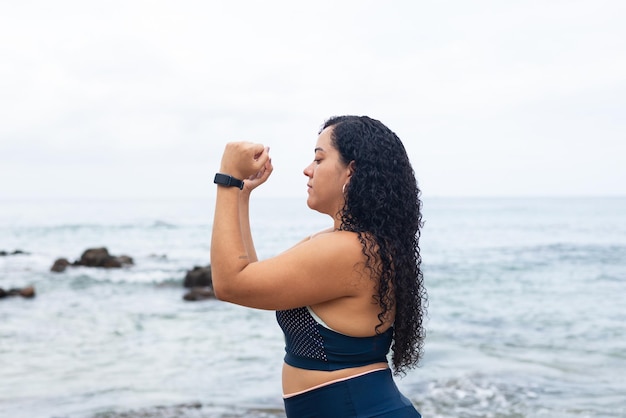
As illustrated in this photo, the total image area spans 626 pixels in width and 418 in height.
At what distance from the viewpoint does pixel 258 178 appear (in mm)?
2562

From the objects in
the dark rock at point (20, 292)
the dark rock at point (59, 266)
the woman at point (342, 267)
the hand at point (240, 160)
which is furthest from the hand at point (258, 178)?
the dark rock at point (59, 266)

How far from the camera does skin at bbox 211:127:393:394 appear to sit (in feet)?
7.26

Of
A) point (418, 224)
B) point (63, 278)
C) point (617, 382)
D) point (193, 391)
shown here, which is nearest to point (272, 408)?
point (193, 391)

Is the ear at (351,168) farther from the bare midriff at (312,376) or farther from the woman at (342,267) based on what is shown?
the bare midriff at (312,376)

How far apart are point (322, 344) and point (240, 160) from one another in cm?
67

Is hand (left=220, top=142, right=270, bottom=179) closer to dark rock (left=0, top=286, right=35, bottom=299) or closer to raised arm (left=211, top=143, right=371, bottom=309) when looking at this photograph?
raised arm (left=211, top=143, right=371, bottom=309)

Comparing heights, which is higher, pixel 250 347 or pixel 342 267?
pixel 342 267

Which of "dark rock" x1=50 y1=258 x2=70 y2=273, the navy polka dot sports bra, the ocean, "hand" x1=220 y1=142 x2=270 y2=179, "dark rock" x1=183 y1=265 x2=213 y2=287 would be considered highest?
"hand" x1=220 y1=142 x2=270 y2=179

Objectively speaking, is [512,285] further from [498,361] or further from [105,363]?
[105,363]

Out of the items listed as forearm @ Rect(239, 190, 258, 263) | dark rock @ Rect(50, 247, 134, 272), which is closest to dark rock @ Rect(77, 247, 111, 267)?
dark rock @ Rect(50, 247, 134, 272)

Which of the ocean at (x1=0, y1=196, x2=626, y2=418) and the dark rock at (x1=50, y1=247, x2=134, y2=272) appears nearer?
the ocean at (x1=0, y1=196, x2=626, y2=418)

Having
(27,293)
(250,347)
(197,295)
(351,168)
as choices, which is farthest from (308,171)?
(27,293)

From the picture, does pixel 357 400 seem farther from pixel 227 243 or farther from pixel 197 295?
pixel 197 295

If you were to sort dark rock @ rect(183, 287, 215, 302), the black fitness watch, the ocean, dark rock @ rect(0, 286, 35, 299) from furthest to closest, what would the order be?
1. dark rock @ rect(0, 286, 35, 299)
2. dark rock @ rect(183, 287, 215, 302)
3. the ocean
4. the black fitness watch
